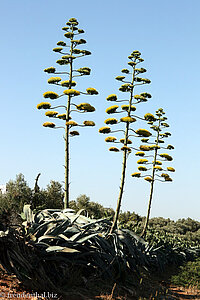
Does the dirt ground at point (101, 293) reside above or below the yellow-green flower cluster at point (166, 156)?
below

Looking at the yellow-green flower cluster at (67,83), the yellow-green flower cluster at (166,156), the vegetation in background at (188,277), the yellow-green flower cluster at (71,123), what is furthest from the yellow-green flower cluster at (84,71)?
the vegetation in background at (188,277)

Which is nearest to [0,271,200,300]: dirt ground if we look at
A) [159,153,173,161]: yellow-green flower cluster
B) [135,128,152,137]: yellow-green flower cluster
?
[135,128,152,137]: yellow-green flower cluster

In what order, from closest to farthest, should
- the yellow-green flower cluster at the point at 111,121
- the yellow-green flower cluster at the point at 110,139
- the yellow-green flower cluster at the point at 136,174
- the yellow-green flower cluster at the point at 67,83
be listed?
the yellow-green flower cluster at the point at 111,121
the yellow-green flower cluster at the point at 110,139
the yellow-green flower cluster at the point at 136,174
the yellow-green flower cluster at the point at 67,83

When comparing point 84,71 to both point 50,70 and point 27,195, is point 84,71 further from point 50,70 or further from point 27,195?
point 27,195

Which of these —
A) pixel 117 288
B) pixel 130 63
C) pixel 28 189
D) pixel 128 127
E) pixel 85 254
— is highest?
pixel 130 63

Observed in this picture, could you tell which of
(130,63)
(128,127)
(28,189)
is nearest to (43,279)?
(128,127)

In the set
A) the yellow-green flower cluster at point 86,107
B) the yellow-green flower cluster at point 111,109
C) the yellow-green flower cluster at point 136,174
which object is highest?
the yellow-green flower cluster at point 86,107

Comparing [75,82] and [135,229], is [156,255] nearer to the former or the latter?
[135,229]

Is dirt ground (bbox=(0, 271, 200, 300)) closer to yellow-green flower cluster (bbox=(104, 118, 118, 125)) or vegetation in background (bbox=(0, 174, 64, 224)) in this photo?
yellow-green flower cluster (bbox=(104, 118, 118, 125))

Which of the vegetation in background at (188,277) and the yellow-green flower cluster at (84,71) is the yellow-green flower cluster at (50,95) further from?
the vegetation in background at (188,277)

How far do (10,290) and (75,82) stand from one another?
435 inches

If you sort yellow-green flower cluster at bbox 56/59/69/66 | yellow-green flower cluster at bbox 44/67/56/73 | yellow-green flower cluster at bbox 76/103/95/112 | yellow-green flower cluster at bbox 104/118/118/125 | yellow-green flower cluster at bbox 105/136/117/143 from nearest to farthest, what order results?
yellow-green flower cluster at bbox 104/118/118/125, yellow-green flower cluster at bbox 105/136/117/143, yellow-green flower cluster at bbox 76/103/95/112, yellow-green flower cluster at bbox 44/67/56/73, yellow-green flower cluster at bbox 56/59/69/66

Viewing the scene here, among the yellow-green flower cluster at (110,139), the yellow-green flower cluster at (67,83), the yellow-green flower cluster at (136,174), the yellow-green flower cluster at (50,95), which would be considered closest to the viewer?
the yellow-green flower cluster at (110,139)

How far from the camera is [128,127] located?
10211mm
